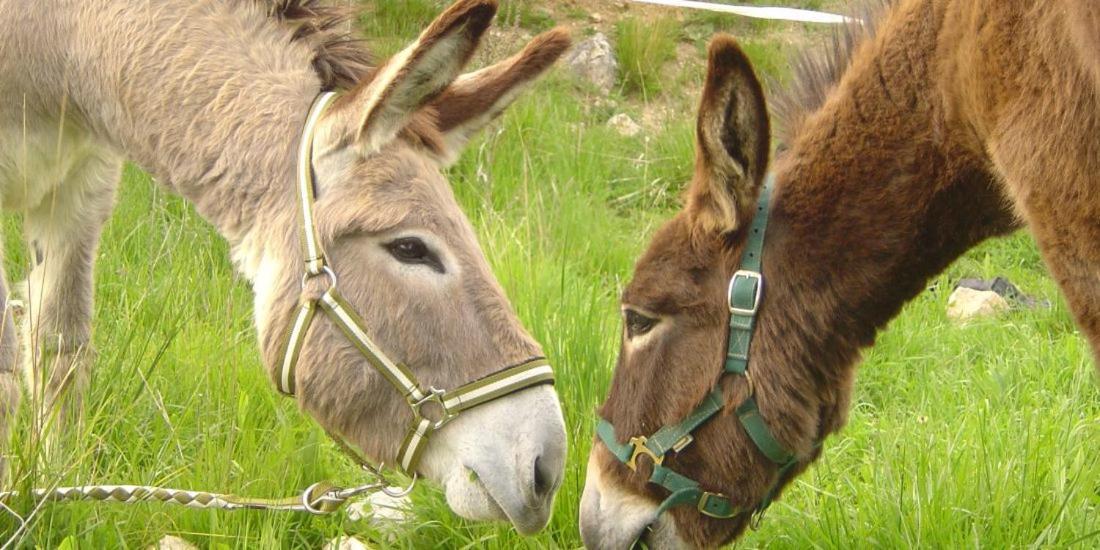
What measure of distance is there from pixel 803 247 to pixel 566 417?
109 cm

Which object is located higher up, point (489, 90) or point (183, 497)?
point (489, 90)

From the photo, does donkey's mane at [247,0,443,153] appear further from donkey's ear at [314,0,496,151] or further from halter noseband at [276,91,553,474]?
halter noseband at [276,91,553,474]

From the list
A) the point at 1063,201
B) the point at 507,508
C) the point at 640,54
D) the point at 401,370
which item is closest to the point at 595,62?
the point at 640,54

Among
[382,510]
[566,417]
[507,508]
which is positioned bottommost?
[382,510]

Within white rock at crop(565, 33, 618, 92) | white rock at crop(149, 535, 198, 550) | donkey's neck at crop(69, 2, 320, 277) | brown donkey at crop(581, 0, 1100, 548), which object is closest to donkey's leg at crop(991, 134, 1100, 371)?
brown donkey at crop(581, 0, 1100, 548)

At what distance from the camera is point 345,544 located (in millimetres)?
2953

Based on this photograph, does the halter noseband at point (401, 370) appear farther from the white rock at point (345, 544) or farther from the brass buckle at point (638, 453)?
the white rock at point (345, 544)

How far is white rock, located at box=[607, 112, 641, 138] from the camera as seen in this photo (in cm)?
713

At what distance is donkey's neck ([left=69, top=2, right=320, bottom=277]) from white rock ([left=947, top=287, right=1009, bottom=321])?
3338 mm

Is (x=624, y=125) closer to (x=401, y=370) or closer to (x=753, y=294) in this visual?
(x=753, y=294)

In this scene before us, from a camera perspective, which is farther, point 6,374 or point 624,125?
point 624,125

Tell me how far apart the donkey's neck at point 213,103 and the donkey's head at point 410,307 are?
120 millimetres

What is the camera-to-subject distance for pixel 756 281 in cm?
265

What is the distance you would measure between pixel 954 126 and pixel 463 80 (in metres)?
1.15
